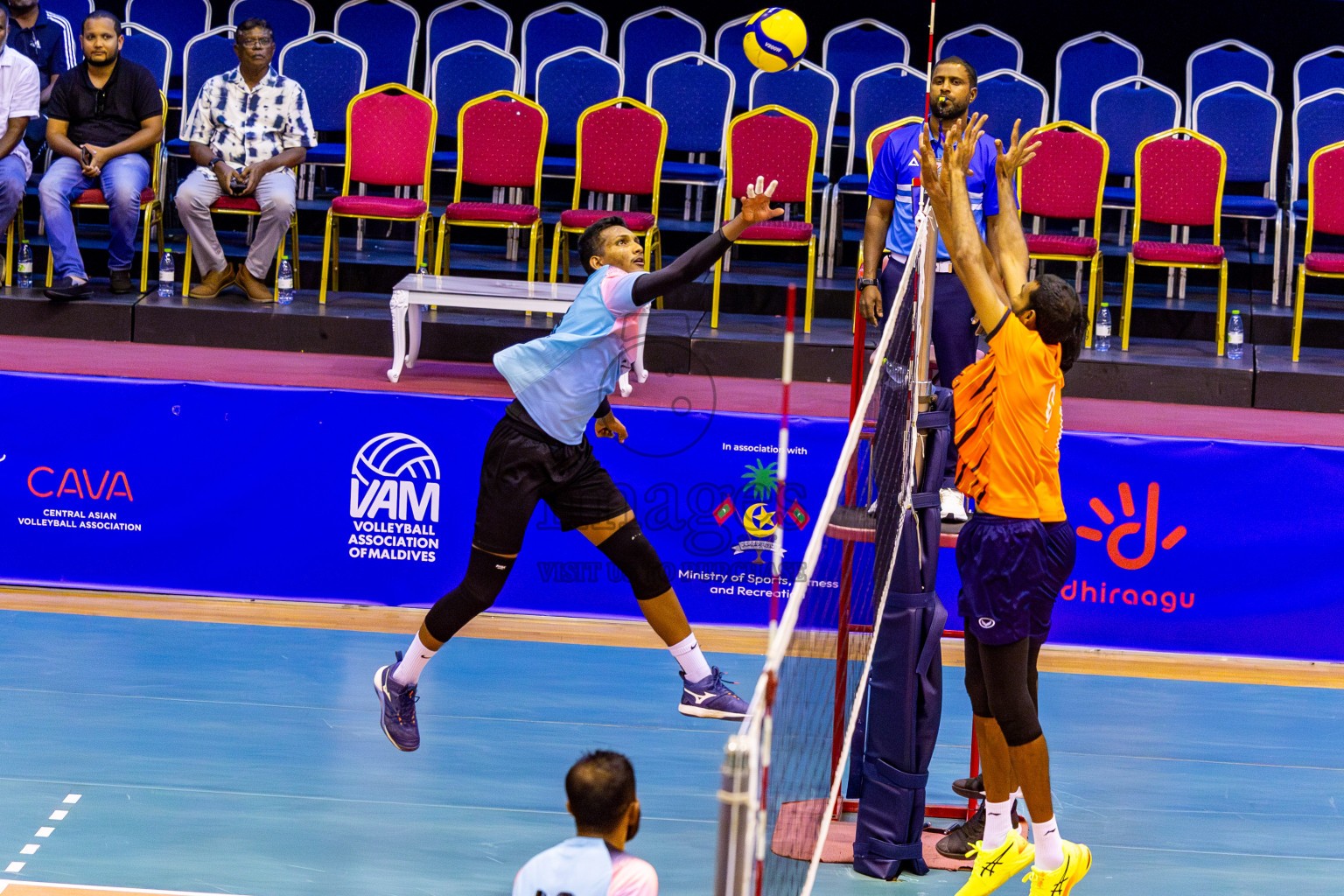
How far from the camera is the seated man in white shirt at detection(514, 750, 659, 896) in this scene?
306 centimetres

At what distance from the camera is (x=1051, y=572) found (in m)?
4.59

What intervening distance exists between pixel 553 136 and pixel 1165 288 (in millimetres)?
4949

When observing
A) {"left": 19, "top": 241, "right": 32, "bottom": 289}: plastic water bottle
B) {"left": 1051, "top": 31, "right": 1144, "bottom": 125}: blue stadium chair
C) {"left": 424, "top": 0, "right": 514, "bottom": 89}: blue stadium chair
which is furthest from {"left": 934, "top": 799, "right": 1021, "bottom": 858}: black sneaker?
{"left": 424, "top": 0, "right": 514, "bottom": 89}: blue stadium chair

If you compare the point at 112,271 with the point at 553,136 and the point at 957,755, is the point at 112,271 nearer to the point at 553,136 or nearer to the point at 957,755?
the point at 553,136

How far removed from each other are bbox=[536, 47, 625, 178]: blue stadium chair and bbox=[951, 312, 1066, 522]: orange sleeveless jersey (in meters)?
7.63

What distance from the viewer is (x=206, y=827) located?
5082mm

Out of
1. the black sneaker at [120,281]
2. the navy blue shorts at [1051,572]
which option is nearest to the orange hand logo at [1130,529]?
the navy blue shorts at [1051,572]

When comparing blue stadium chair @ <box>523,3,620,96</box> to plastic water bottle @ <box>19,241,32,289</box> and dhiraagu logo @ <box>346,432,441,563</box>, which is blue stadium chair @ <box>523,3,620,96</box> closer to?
plastic water bottle @ <box>19,241,32,289</box>

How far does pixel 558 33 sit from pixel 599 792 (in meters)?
10.2

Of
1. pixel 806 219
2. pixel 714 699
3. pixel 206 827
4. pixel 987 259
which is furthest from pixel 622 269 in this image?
pixel 806 219

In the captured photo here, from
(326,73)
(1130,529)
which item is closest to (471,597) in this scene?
(1130,529)

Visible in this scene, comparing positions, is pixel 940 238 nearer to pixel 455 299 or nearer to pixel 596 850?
pixel 455 299

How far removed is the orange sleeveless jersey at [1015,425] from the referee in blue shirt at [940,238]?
2240mm

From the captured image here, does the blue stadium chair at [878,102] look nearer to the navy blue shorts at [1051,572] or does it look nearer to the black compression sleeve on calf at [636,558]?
the black compression sleeve on calf at [636,558]
